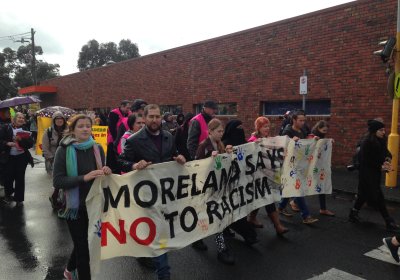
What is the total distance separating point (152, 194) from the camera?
139 inches

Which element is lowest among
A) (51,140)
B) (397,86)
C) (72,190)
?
(72,190)

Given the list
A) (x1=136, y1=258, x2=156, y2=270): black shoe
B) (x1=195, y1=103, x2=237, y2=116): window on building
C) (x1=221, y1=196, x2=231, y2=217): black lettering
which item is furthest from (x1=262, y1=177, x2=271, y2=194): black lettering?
(x1=195, y1=103, x2=237, y2=116): window on building

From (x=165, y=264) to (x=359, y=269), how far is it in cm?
225

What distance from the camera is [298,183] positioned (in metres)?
5.57

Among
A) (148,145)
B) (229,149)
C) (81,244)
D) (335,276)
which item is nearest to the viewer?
(81,244)

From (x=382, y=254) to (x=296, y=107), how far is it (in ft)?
24.9

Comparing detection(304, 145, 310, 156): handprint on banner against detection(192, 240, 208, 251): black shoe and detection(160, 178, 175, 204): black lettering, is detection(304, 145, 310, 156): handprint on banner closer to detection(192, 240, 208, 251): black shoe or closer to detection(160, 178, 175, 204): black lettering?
detection(192, 240, 208, 251): black shoe

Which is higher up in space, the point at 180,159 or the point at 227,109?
the point at 227,109

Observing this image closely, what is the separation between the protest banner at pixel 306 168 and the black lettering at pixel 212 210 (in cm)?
162

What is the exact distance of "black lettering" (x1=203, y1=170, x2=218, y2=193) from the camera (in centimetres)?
407

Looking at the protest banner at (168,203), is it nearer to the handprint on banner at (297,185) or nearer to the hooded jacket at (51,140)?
the handprint on banner at (297,185)

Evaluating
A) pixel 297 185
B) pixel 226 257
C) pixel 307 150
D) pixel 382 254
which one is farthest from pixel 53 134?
pixel 382 254

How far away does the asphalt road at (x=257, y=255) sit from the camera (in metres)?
3.91

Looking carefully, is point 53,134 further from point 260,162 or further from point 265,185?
point 265,185
